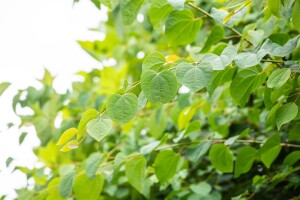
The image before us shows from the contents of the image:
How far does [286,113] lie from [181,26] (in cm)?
35

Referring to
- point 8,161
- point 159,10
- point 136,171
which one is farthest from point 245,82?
point 8,161

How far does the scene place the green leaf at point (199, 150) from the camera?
1.21 m

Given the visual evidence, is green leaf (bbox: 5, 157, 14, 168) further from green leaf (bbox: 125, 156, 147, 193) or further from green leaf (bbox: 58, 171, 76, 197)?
green leaf (bbox: 125, 156, 147, 193)

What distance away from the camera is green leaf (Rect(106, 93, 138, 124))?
823 millimetres

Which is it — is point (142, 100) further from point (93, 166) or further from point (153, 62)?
point (93, 166)

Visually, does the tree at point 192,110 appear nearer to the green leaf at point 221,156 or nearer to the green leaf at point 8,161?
the green leaf at point 221,156

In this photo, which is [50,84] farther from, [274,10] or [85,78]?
[274,10]

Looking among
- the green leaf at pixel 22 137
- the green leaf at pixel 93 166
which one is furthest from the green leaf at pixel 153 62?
the green leaf at pixel 22 137

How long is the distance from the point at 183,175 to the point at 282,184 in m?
0.33

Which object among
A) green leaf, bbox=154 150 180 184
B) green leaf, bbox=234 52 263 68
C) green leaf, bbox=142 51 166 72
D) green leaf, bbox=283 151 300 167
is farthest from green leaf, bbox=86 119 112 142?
green leaf, bbox=283 151 300 167

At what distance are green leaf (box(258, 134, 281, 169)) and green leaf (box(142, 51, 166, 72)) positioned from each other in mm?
404

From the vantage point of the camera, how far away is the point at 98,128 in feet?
2.77

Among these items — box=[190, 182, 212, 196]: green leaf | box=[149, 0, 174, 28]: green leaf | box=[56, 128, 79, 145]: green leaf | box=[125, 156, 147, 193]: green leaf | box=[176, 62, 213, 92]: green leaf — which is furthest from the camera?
box=[190, 182, 212, 196]: green leaf

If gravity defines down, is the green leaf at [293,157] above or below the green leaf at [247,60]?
below
